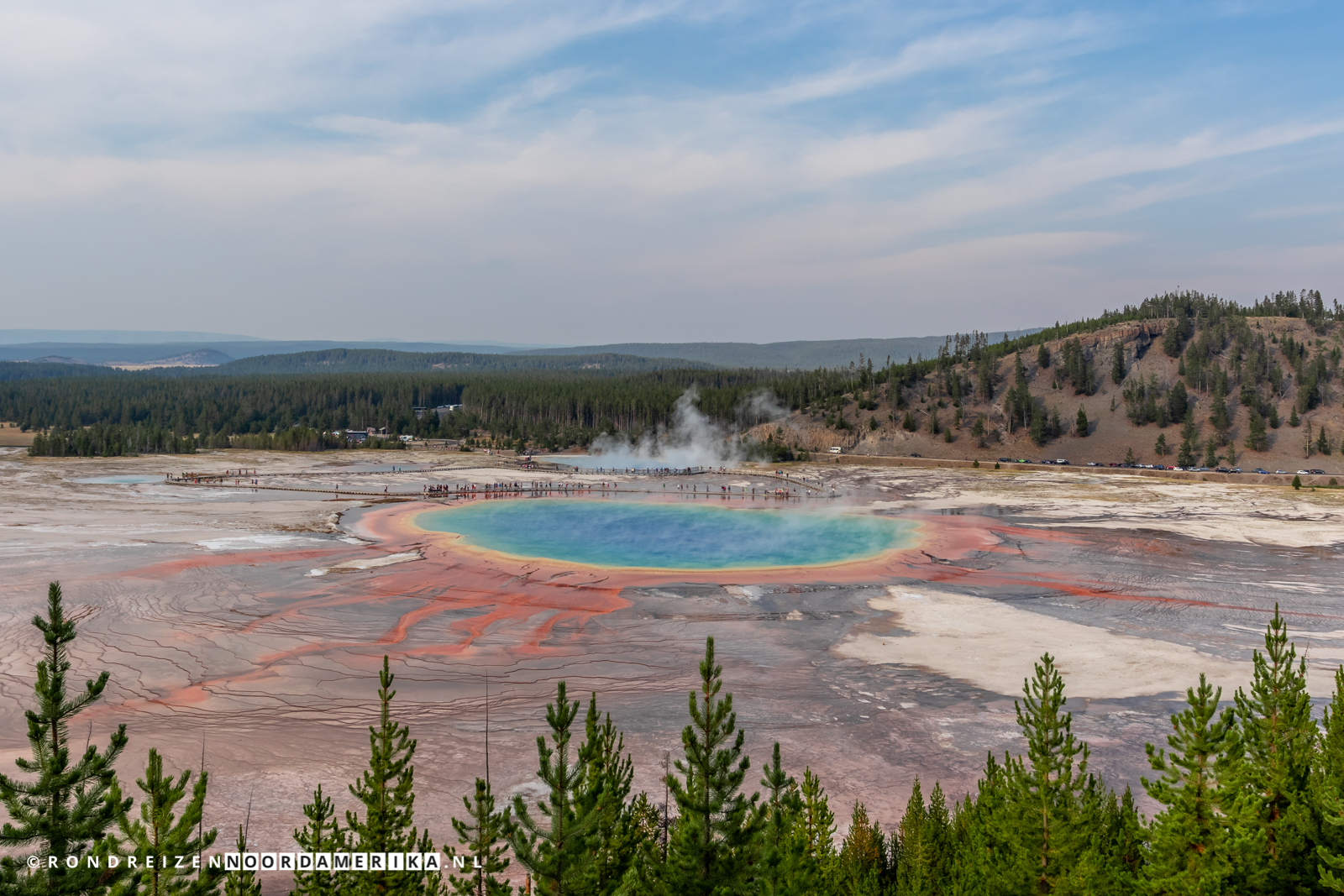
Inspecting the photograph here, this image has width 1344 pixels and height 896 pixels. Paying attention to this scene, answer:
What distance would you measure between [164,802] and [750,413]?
138 metres

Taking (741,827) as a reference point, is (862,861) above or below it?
below

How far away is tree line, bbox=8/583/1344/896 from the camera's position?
8.28 meters

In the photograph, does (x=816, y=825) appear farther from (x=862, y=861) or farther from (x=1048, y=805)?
(x=1048, y=805)

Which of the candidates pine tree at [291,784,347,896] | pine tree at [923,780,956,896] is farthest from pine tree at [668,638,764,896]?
pine tree at [291,784,347,896]

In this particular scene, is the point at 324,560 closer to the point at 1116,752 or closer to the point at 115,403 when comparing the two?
the point at 1116,752

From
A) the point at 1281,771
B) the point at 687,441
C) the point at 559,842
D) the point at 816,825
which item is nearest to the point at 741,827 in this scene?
the point at 559,842

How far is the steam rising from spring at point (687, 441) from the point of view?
399ft

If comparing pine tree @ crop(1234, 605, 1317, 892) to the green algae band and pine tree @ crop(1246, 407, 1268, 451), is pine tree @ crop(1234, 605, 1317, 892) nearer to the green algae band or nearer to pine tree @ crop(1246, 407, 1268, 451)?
the green algae band

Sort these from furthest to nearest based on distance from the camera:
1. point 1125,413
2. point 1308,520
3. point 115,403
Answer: point 115,403 → point 1125,413 → point 1308,520

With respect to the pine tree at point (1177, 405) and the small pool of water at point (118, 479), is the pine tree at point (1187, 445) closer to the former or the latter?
the pine tree at point (1177, 405)

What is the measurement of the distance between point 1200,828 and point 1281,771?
307 centimetres

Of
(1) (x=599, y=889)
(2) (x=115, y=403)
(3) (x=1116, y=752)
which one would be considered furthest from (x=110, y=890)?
(2) (x=115, y=403)

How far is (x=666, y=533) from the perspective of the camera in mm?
57250

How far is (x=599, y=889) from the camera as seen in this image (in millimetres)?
11180
